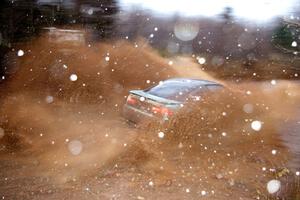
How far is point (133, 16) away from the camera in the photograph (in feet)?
79.7

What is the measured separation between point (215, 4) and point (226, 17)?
574cm

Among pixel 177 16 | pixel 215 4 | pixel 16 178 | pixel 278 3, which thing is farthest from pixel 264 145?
pixel 278 3

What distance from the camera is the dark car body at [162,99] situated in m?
8.48

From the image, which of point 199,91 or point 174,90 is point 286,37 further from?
point 174,90

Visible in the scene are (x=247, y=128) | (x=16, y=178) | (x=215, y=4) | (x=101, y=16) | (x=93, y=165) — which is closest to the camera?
(x=16, y=178)

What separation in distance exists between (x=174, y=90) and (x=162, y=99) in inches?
28.8

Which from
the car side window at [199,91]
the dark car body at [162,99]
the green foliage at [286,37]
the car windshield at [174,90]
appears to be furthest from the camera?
the green foliage at [286,37]

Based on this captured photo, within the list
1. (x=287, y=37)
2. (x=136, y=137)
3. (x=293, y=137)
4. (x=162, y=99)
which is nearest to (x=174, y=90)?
(x=162, y=99)

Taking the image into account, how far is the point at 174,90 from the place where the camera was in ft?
30.4

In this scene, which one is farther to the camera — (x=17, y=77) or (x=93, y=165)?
(x=17, y=77)

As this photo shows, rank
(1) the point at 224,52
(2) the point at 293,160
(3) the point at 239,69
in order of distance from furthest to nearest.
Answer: (1) the point at 224,52 < (3) the point at 239,69 < (2) the point at 293,160

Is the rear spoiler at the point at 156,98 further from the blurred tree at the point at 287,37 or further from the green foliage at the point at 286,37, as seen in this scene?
the green foliage at the point at 286,37

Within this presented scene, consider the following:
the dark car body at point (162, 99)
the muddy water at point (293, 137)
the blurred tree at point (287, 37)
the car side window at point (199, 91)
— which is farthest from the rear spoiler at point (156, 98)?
the blurred tree at point (287, 37)

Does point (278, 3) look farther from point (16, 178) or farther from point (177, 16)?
point (16, 178)
